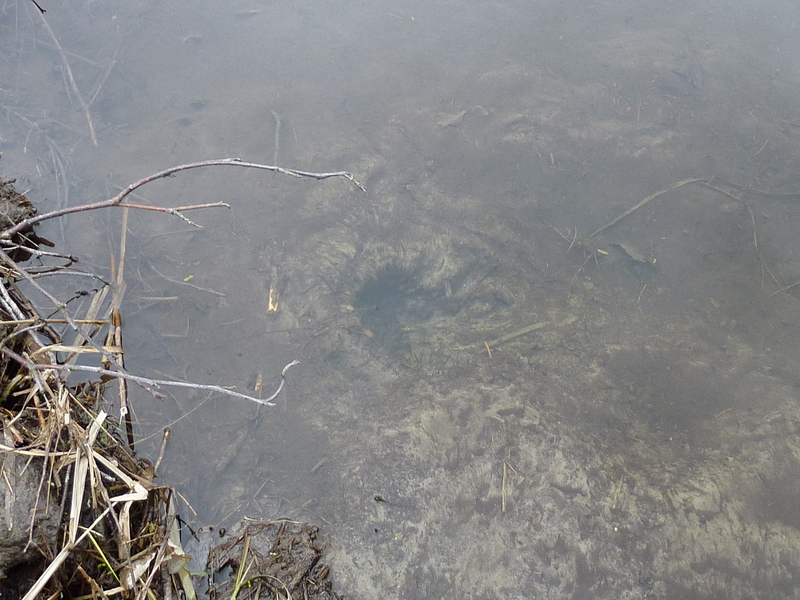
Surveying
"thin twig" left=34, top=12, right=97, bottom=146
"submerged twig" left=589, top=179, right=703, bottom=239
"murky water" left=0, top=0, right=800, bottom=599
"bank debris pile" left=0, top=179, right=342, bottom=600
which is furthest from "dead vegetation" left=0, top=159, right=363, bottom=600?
"thin twig" left=34, top=12, right=97, bottom=146

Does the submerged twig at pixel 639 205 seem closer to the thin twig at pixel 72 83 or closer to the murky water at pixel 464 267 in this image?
the murky water at pixel 464 267

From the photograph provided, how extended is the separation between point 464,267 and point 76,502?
9.81ft

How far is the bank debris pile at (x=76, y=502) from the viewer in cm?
152

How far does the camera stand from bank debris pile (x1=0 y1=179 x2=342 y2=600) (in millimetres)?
1520

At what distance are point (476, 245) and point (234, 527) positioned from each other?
2735 mm

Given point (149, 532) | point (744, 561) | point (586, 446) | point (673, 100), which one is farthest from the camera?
point (673, 100)

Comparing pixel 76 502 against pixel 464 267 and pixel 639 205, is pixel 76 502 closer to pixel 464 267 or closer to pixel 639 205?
pixel 464 267

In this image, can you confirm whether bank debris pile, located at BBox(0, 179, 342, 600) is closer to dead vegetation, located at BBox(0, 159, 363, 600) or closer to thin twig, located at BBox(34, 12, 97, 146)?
dead vegetation, located at BBox(0, 159, 363, 600)

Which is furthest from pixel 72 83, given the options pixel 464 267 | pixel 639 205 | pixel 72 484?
pixel 639 205

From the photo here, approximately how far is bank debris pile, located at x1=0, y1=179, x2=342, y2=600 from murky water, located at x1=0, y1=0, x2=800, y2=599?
1.25 feet

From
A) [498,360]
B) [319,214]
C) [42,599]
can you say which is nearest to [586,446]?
[498,360]

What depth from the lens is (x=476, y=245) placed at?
12.8 ft

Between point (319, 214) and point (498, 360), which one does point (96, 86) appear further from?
point (498, 360)

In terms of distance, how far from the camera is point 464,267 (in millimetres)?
3865
